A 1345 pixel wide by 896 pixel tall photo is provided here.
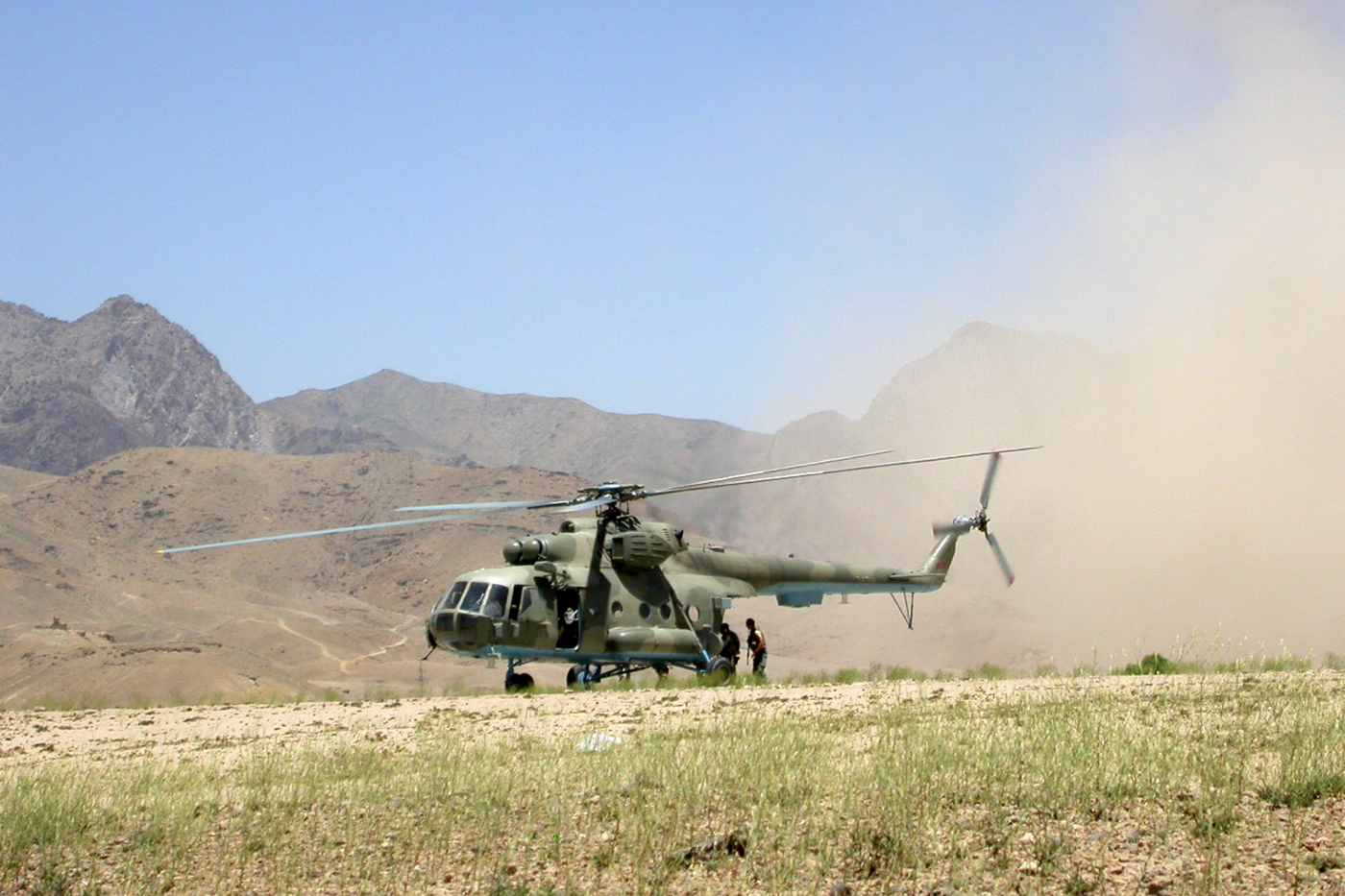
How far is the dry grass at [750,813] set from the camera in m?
6.93

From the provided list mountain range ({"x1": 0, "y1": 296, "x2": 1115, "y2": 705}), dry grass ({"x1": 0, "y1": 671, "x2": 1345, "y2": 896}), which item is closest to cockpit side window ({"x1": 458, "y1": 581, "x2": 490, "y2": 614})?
dry grass ({"x1": 0, "y1": 671, "x2": 1345, "y2": 896})

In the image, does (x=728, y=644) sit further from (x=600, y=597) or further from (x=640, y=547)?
(x=600, y=597)

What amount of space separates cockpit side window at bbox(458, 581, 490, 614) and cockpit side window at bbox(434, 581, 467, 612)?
127 mm

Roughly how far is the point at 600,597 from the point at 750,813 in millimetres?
12869

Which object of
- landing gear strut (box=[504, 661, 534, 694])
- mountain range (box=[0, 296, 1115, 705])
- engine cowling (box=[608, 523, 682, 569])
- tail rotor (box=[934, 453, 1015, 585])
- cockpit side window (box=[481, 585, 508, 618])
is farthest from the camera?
mountain range (box=[0, 296, 1115, 705])

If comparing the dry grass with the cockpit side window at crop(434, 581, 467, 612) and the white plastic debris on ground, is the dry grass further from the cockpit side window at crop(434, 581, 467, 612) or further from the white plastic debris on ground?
the cockpit side window at crop(434, 581, 467, 612)

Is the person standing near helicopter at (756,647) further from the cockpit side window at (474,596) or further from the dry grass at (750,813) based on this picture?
the dry grass at (750,813)

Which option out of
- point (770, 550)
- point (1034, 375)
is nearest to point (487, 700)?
point (770, 550)

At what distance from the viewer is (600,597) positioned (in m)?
20.7

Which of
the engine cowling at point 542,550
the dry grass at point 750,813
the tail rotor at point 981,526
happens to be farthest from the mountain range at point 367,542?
the dry grass at point 750,813

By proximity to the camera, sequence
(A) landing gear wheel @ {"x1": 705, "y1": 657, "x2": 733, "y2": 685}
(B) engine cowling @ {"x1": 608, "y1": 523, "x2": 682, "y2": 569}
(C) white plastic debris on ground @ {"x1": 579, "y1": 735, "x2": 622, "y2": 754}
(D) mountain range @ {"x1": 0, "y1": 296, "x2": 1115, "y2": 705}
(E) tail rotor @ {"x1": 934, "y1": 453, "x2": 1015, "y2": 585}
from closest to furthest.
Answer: (C) white plastic debris on ground @ {"x1": 579, "y1": 735, "x2": 622, "y2": 754} < (A) landing gear wheel @ {"x1": 705, "y1": 657, "x2": 733, "y2": 685} < (B) engine cowling @ {"x1": 608, "y1": 523, "x2": 682, "y2": 569} < (E) tail rotor @ {"x1": 934, "y1": 453, "x2": 1015, "y2": 585} < (D) mountain range @ {"x1": 0, "y1": 296, "x2": 1115, "y2": 705}

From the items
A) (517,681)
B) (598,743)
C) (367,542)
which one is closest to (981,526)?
(517,681)

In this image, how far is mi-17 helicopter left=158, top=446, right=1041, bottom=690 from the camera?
19781mm

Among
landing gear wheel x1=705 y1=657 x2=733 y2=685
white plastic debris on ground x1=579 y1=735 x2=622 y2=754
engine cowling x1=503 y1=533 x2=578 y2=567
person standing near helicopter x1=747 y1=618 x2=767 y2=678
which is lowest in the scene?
white plastic debris on ground x1=579 y1=735 x2=622 y2=754
